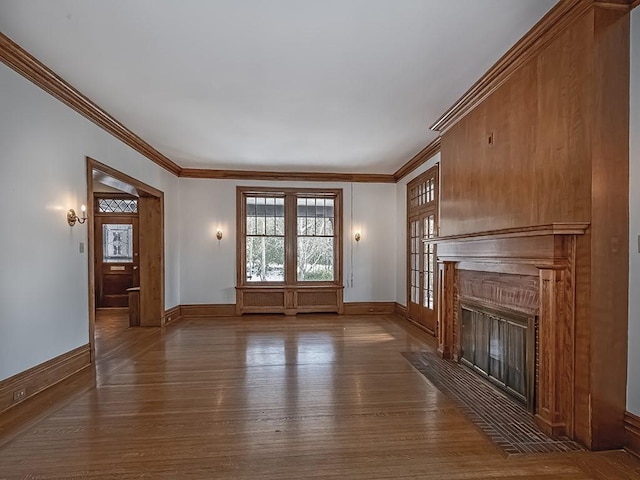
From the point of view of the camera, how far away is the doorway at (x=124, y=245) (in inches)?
188

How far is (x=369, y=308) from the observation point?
7.89 meters

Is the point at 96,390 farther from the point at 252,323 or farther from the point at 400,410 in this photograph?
the point at 252,323

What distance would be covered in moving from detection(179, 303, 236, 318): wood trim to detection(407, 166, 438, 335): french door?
3.56 metres

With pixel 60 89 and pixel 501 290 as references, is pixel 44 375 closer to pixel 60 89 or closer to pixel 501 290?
pixel 60 89

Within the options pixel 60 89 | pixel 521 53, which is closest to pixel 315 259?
pixel 60 89

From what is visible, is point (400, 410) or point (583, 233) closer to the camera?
point (583, 233)

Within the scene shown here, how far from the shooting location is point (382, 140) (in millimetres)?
5535

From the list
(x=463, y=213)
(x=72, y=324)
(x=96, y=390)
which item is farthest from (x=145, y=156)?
(x=463, y=213)

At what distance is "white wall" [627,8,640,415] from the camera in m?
2.38

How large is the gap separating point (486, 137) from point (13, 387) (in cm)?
476

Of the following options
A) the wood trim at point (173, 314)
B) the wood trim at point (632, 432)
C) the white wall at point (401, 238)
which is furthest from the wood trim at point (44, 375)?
the white wall at point (401, 238)

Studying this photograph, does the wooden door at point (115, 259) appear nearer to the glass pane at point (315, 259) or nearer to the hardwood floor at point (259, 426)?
the glass pane at point (315, 259)

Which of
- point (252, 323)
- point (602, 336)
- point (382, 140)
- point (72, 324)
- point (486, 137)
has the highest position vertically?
point (382, 140)

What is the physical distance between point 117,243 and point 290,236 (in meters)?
4.41
